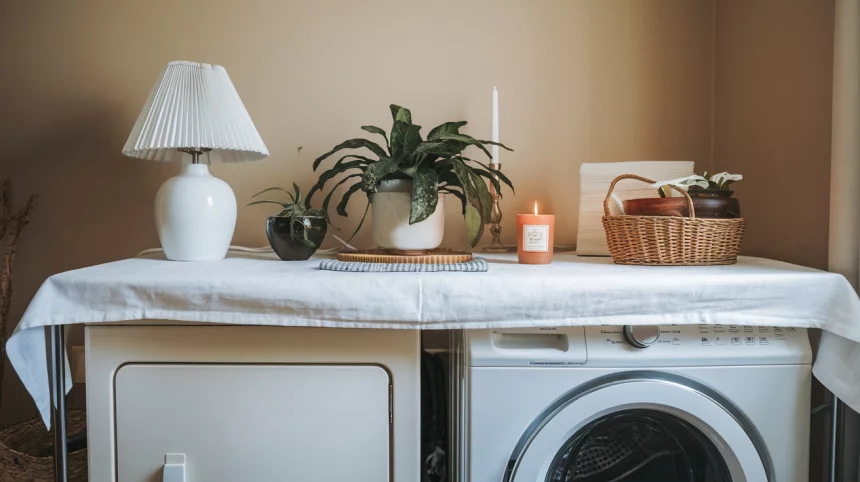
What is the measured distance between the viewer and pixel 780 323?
802 mm

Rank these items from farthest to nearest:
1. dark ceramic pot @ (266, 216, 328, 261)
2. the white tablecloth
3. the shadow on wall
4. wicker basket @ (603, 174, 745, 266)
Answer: the shadow on wall → dark ceramic pot @ (266, 216, 328, 261) → wicker basket @ (603, 174, 745, 266) → the white tablecloth

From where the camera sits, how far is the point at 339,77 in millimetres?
1366

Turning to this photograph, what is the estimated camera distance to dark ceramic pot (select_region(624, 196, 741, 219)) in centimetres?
94

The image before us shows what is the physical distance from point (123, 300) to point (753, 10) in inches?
63.7

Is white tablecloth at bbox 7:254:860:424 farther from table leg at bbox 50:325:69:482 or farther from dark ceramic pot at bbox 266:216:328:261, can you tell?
dark ceramic pot at bbox 266:216:328:261

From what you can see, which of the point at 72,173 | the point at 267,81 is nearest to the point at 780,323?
the point at 267,81

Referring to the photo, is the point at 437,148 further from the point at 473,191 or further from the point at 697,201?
the point at 697,201

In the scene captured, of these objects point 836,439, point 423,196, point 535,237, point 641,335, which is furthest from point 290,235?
point 836,439

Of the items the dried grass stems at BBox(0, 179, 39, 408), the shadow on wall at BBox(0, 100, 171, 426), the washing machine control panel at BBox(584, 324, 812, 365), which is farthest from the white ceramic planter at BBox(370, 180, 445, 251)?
the dried grass stems at BBox(0, 179, 39, 408)

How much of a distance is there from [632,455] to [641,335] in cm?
30

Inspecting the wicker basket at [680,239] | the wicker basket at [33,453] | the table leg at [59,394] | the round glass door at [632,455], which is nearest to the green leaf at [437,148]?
the wicker basket at [680,239]

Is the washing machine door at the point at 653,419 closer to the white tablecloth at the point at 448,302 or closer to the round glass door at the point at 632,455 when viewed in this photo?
the round glass door at the point at 632,455

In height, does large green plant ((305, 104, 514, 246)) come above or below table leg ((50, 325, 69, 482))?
above

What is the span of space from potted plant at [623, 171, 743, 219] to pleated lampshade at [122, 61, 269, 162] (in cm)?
86
